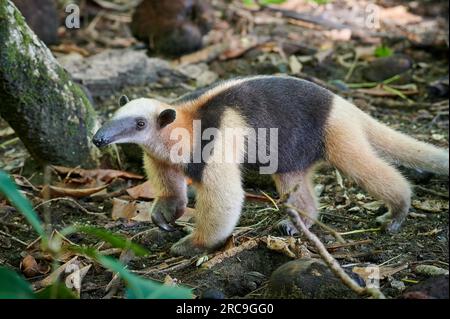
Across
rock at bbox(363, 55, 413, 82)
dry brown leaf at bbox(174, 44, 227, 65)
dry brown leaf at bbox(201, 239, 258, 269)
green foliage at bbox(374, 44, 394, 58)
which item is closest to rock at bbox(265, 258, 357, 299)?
dry brown leaf at bbox(201, 239, 258, 269)

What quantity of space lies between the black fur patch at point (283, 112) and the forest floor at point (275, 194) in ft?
1.96

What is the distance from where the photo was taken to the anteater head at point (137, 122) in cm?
458

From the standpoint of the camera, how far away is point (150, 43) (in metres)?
9.48

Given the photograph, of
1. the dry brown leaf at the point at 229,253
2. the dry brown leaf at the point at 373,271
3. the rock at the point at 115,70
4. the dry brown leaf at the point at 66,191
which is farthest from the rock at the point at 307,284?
the rock at the point at 115,70

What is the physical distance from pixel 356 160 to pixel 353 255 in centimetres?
81

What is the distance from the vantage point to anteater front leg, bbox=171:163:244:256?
15.2ft

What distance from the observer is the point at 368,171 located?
4.89 metres

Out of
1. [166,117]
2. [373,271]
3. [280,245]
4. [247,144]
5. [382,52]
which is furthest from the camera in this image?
[382,52]

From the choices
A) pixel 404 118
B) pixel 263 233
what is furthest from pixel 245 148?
pixel 404 118

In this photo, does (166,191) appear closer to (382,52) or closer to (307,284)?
(307,284)

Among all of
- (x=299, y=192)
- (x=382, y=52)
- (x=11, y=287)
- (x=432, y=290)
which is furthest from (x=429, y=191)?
(x=382, y=52)

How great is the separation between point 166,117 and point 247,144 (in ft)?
2.04

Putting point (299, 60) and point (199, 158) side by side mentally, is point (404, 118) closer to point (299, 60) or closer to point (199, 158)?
point (299, 60)
